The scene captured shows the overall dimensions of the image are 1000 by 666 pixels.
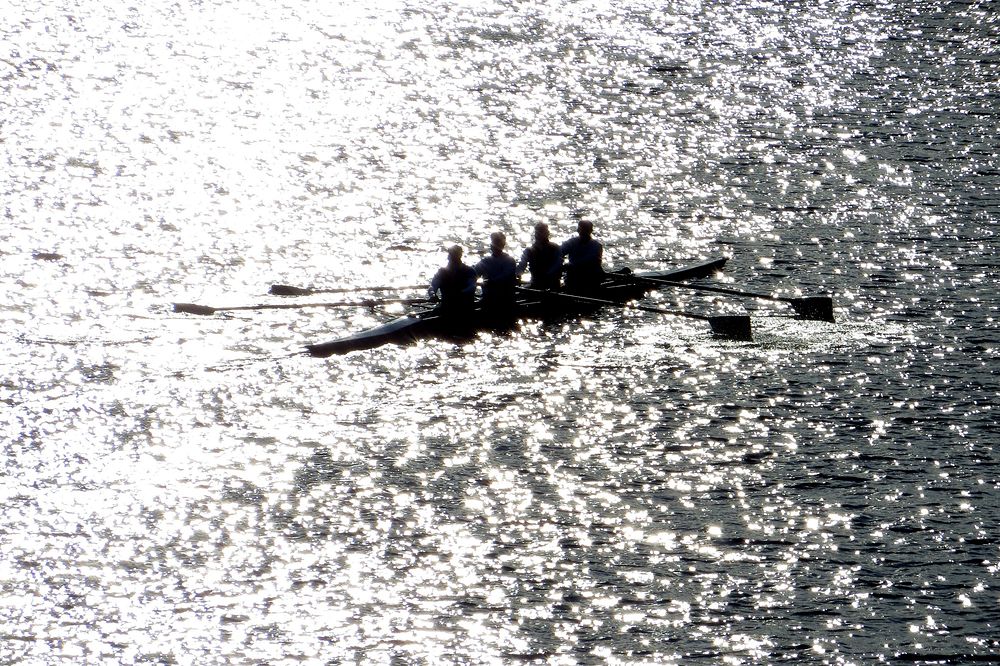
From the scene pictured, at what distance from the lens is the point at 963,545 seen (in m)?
22.1

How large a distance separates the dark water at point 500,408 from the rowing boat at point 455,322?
1.08 feet

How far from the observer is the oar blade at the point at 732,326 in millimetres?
30578

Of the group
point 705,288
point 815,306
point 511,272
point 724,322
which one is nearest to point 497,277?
point 511,272

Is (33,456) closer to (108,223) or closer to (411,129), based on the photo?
(108,223)

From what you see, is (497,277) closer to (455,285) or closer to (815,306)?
(455,285)

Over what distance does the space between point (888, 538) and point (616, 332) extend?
10.2 metres

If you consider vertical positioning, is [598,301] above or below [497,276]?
below

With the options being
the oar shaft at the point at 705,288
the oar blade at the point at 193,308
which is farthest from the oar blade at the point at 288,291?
the oar shaft at the point at 705,288

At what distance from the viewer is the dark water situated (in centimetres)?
2008

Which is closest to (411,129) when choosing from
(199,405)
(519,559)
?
(199,405)

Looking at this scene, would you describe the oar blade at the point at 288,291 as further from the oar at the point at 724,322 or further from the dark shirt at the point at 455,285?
the oar at the point at 724,322

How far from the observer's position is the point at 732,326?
30656 millimetres

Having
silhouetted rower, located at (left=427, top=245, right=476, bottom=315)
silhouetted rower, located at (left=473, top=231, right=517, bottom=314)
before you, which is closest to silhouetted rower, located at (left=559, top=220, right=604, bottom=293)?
silhouetted rower, located at (left=473, top=231, right=517, bottom=314)

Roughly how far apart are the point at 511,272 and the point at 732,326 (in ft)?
15.1
